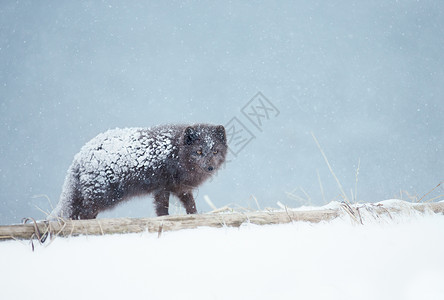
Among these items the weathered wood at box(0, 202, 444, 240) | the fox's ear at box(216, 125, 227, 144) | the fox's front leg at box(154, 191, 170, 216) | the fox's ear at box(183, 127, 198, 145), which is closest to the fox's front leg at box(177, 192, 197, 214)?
the fox's front leg at box(154, 191, 170, 216)

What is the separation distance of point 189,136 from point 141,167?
0.86 metres

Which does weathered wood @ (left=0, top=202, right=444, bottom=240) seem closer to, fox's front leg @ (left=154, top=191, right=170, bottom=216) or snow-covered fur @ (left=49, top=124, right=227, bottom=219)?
snow-covered fur @ (left=49, top=124, right=227, bottom=219)

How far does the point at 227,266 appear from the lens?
2195 millimetres

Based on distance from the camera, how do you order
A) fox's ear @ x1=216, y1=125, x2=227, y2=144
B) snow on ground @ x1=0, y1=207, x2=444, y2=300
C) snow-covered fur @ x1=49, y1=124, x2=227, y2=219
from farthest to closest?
fox's ear @ x1=216, y1=125, x2=227, y2=144 → snow-covered fur @ x1=49, y1=124, x2=227, y2=219 → snow on ground @ x1=0, y1=207, x2=444, y2=300

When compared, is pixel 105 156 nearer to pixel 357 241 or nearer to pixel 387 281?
pixel 357 241

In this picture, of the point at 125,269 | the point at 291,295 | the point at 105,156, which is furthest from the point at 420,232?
the point at 105,156

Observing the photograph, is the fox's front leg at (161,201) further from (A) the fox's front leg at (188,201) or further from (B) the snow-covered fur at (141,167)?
(A) the fox's front leg at (188,201)

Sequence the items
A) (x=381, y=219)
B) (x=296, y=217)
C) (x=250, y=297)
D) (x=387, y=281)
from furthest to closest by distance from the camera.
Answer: (x=381, y=219)
(x=296, y=217)
(x=387, y=281)
(x=250, y=297)

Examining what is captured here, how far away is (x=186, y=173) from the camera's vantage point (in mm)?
4984

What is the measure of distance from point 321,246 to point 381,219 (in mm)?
741

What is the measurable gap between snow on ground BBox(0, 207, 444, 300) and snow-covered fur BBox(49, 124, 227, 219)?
82.8 inches

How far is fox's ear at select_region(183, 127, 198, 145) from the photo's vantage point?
5008mm

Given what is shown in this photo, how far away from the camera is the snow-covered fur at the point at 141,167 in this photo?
14.1 feet

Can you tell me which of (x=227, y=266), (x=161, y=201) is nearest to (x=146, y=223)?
(x=227, y=266)
